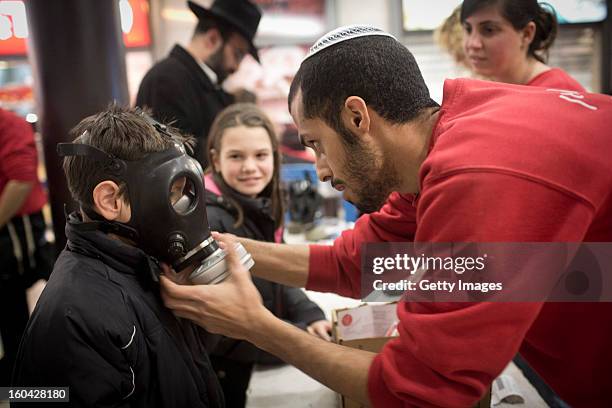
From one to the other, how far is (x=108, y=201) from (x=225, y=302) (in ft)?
1.10

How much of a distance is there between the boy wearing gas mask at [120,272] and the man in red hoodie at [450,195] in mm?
86

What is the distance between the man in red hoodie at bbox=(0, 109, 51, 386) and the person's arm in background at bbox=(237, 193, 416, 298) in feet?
6.04

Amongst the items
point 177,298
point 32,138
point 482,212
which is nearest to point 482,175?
point 482,212

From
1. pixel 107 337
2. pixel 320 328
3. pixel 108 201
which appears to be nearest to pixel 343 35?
pixel 108 201

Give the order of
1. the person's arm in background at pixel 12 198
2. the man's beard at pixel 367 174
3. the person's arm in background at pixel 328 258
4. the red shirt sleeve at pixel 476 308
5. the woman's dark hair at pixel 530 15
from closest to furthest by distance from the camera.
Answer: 1. the red shirt sleeve at pixel 476 308
2. the man's beard at pixel 367 174
3. the person's arm in background at pixel 328 258
4. the woman's dark hair at pixel 530 15
5. the person's arm in background at pixel 12 198

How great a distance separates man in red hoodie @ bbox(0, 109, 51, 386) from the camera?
2.85 meters

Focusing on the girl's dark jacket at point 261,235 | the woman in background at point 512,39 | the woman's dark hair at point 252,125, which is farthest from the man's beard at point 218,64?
the woman in background at point 512,39

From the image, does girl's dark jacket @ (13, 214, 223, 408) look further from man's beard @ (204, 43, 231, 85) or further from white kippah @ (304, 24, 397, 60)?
man's beard @ (204, 43, 231, 85)

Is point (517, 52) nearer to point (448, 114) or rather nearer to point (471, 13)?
point (471, 13)

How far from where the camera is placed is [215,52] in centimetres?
292

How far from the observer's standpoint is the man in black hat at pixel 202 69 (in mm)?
2561

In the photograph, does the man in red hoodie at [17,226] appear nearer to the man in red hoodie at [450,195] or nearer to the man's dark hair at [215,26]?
the man's dark hair at [215,26]

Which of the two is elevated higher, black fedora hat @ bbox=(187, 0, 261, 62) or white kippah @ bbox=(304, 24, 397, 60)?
black fedora hat @ bbox=(187, 0, 261, 62)

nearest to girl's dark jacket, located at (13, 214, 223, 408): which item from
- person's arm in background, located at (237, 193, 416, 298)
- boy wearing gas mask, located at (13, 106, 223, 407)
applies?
boy wearing gas mask, located at (13, 106, 223, 407)
